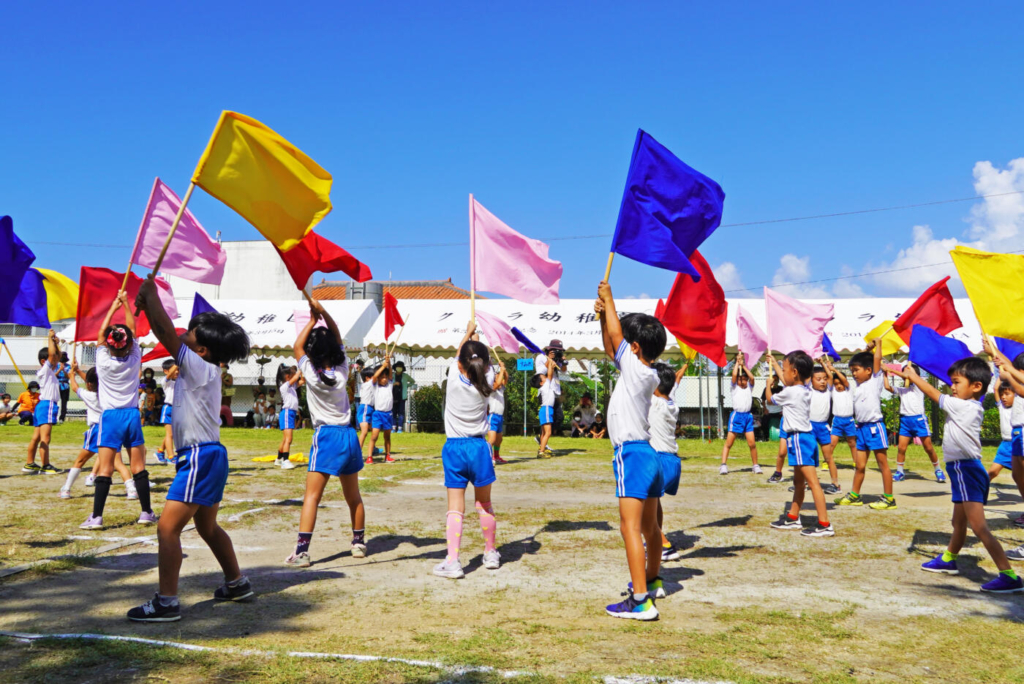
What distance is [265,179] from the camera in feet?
20.7

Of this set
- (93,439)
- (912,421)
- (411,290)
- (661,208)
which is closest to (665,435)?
(661,208)

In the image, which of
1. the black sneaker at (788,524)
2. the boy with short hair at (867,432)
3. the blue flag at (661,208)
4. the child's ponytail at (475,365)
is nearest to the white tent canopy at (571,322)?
the boy with short hair at (867,432)

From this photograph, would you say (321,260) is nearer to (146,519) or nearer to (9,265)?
(9,265)

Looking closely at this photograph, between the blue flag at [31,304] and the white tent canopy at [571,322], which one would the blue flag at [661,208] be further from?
the white tent canopy at [571,322]

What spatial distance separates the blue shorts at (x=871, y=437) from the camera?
1071 cm

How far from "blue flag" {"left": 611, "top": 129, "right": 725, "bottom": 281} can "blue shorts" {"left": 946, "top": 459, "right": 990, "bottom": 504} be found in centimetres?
265

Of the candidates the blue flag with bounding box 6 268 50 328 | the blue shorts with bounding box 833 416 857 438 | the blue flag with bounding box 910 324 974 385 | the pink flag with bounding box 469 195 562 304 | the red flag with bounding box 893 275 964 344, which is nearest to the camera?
the blue flag with bounding box 910 324 974 385

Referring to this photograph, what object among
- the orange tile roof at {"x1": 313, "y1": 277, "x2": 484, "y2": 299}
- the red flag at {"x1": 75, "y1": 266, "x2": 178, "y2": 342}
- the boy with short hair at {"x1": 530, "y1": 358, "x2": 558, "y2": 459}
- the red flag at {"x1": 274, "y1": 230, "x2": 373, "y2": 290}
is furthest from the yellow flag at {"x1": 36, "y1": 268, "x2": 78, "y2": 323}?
the orange tile roof at {"x1": 313, "y1": 277, "x2": 484, "y2": 299}

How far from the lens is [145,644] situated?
14.3 ft

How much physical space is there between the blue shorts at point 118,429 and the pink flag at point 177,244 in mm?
1671

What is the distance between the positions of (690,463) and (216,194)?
40.2 feet

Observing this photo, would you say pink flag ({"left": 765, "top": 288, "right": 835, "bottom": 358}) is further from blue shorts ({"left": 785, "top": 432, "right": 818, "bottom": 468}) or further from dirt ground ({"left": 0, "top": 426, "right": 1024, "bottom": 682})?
blue shorts ({"left": 785, "top": 432, "right": 818, "bottom": 468})

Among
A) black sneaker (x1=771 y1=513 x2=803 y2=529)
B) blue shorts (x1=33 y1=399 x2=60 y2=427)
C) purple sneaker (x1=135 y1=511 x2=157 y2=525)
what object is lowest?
black sneaker (x1=771 y1=513 x2=803 y2=529)

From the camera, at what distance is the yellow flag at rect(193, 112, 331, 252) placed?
19.7ft
